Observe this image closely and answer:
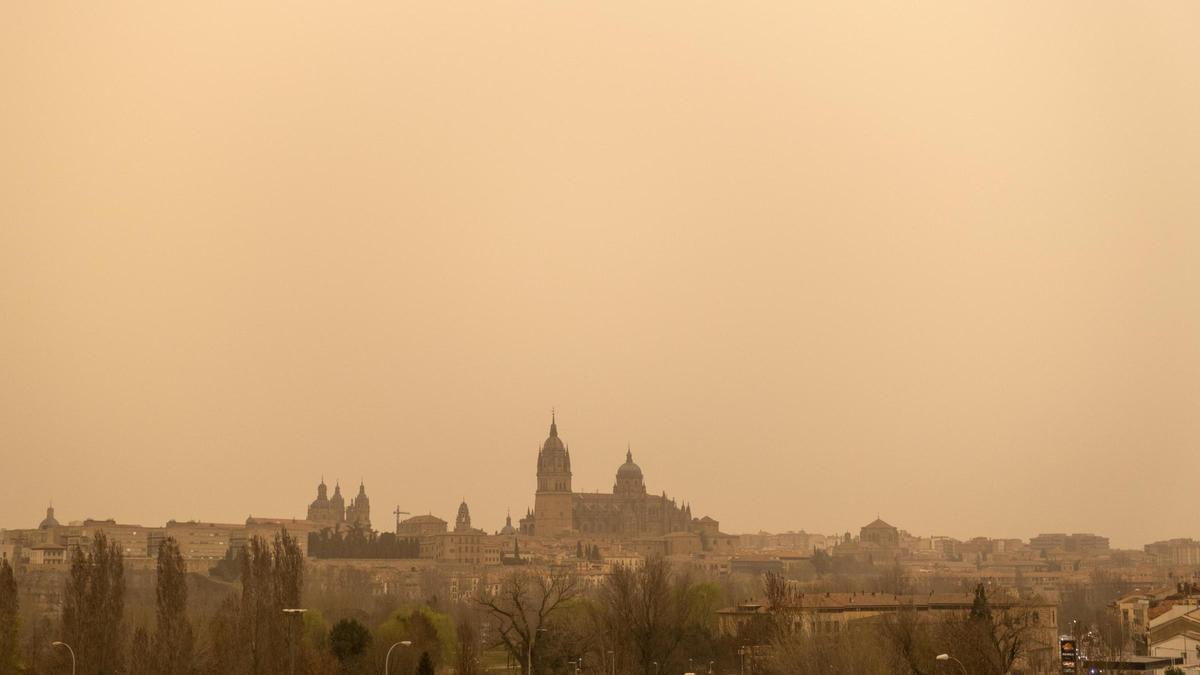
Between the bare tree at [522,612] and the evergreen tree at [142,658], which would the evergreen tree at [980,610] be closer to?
the bare tree at [522,612]

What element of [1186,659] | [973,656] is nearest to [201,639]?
[973,656]

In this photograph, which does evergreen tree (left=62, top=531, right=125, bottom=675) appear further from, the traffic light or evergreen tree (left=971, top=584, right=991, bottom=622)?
the traffic light

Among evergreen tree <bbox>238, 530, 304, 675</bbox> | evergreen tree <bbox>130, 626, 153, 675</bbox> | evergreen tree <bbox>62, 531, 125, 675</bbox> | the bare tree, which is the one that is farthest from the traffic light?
evergreen tree <bbox>62, 531, 125, 675</bbox>

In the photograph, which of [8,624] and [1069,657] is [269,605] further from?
[1069,657]

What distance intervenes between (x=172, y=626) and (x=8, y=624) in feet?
17.4

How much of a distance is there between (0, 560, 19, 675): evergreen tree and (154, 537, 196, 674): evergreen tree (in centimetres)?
457

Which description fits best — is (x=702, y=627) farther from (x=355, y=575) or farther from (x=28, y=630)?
(x=355, y=575)

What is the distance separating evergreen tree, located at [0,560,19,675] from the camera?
52719 millimetres

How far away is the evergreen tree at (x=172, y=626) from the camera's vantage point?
53688 mm

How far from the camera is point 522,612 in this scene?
61.9 m

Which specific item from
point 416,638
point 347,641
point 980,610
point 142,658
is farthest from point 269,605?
point 980,610

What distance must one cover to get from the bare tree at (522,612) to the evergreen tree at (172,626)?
35.6 feet

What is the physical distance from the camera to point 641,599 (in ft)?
235

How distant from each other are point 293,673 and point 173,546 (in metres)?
9.70
